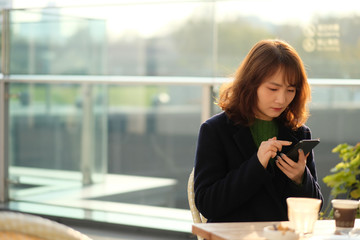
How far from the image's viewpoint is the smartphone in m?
2.18

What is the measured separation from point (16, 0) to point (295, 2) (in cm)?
248

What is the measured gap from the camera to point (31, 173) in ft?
18.4

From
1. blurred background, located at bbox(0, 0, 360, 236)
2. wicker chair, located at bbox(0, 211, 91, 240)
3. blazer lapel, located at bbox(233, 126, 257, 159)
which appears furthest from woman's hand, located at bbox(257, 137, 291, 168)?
blurred background, located at bbox(0, 0, 360, 236)

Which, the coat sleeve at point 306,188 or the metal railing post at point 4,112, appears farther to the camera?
the metal railing post at point 4,112

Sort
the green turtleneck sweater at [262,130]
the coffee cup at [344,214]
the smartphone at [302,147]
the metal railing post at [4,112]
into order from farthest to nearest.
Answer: the metal railing post at [4,112] < the green turtleneck sweater at [262,130] < the smartphone at [302,147] < the coffee cup at [344,214]

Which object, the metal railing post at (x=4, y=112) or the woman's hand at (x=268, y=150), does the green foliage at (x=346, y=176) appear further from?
the metal railing post at (x=4, y=112)

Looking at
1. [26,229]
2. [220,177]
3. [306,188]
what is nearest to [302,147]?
[306,188]

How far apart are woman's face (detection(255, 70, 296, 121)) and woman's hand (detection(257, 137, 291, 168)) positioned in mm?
185

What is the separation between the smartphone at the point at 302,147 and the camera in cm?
218

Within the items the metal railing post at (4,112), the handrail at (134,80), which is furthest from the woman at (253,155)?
the metal railing post at (4,112)

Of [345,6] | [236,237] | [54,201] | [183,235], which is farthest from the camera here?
[54,201]

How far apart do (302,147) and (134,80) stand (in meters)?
2.92

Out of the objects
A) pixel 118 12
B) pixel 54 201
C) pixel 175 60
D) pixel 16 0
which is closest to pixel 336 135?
pixel 175 60

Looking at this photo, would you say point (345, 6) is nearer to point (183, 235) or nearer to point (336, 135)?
point (336, 135)
